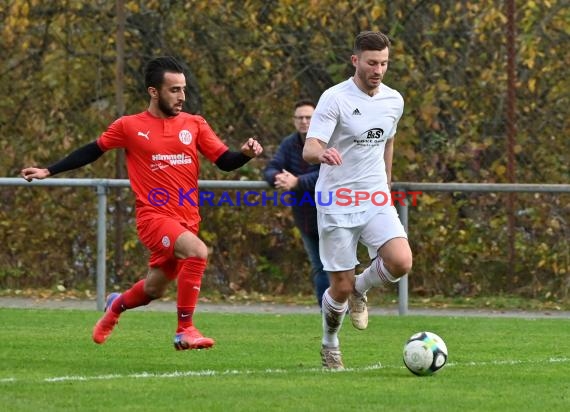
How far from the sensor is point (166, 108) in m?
9.82

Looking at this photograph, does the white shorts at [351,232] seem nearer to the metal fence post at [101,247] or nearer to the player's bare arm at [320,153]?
the player's bare arm at [320,153]

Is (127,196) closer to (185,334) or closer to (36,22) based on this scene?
(36,22)

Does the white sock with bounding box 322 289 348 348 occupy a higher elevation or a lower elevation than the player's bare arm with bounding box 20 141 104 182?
lower

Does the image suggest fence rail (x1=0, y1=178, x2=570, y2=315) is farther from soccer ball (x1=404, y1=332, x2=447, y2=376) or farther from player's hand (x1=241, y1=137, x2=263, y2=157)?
soccer ball (x1=404, y1=332, x2=447, y2=376)

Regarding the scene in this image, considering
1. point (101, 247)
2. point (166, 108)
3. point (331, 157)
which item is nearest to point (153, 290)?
point (166, 108)

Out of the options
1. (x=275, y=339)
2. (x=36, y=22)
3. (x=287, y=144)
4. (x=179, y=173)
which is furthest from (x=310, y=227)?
(x=36, y=22)

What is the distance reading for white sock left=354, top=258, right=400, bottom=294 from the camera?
9.12 metres

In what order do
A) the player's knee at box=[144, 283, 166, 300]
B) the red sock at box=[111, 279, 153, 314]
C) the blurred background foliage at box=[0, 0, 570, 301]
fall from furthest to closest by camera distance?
the blurred background foliage at box=[0, 0, 570, 301] → the red sock at box=[111, 279, 153, 314] → the player's knee at box=[144, 283, 166, 300]

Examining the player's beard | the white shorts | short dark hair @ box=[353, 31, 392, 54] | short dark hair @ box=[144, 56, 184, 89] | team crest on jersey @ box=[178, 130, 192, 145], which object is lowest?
the white shorts

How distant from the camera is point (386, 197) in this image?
9227mm

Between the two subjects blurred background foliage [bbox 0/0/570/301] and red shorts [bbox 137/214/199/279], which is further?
blurred background foliage [bbox 0/0/570/301]

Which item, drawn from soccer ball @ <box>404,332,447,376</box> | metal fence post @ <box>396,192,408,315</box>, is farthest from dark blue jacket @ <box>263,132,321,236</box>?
soccer ball @ <box>404,332,447,376</box>

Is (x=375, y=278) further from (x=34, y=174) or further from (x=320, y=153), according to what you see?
(x=34, y=174)

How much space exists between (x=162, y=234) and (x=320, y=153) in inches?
56.9
